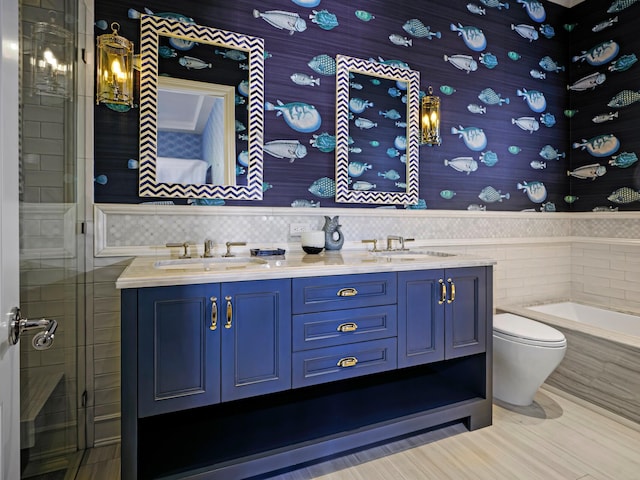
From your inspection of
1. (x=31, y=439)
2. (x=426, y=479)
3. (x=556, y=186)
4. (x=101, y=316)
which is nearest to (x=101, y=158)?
(x=101, y=316)

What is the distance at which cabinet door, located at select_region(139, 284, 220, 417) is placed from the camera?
1430 millimetres

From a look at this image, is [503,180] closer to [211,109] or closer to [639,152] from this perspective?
[639,152]

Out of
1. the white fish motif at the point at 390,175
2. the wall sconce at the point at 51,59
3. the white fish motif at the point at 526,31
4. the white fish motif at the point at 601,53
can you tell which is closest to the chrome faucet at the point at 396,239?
the white fish motif at the point at 390,175

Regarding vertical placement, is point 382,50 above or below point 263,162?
above

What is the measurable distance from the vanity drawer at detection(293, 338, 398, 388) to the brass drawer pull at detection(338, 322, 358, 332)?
2.9 inches

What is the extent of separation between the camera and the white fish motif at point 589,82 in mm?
3223

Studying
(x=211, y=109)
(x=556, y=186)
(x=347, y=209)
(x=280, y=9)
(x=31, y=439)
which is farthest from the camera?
(x=556, y=186)

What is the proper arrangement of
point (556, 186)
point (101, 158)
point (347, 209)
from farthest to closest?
point (556, 186) → point (347, 209) → point (101, 158)

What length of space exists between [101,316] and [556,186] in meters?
3.67

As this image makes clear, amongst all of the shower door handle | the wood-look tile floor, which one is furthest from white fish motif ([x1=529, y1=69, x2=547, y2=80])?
the shower door handle

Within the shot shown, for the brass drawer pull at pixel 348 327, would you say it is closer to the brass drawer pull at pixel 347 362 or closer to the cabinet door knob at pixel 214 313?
the brass drawer pull at pixel 347 362

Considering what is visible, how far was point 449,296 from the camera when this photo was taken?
202 centimetres

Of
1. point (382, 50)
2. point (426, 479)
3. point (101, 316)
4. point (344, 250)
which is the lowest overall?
point (426, 479)

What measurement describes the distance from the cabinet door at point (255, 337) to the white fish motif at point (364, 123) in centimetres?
136
